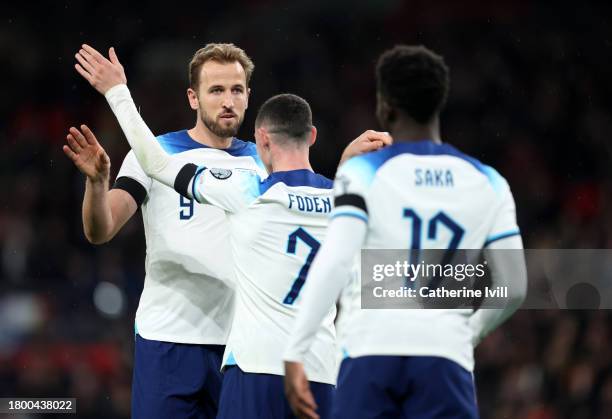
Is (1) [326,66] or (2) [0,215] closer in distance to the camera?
(2) [0,215]

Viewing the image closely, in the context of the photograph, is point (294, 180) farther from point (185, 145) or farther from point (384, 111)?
point (185, 145)

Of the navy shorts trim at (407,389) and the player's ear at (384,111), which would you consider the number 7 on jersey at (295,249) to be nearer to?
the player's ear at (384,111)

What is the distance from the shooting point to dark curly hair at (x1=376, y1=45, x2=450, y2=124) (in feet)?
12.0

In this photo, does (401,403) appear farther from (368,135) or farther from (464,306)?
(368,135)

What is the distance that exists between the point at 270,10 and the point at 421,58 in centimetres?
1238

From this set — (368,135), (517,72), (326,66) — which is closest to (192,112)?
(326,66)

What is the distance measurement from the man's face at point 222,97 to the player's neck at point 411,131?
83.8 inches

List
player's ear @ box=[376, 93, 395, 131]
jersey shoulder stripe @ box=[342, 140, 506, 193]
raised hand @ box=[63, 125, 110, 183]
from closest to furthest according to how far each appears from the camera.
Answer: jersey shoulder stripe @ box=[342, 140, 506, 193]
player's ear @ box=[376, 93, 395, 131]
raised hand @ box=[63, 125, 110, 183]

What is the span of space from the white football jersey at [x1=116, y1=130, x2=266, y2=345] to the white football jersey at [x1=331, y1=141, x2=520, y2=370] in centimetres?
191

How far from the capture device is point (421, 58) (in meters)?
3.69

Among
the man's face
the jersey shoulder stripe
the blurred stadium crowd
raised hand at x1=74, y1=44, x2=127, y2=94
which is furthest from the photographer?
the blurred stadium crowd

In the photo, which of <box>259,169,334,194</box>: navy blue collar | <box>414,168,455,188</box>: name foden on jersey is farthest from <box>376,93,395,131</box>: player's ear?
<box>259,169,334,194</box>: navy blue collar

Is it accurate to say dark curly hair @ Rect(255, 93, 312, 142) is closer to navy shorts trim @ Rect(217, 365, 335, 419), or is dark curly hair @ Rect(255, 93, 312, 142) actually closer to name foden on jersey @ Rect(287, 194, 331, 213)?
name foden on jersey @ Rect(287, 194, 331, 213)

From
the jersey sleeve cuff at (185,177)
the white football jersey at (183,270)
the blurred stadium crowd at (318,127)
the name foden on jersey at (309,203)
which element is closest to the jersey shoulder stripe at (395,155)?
the name foden on jersey at (309,203)
